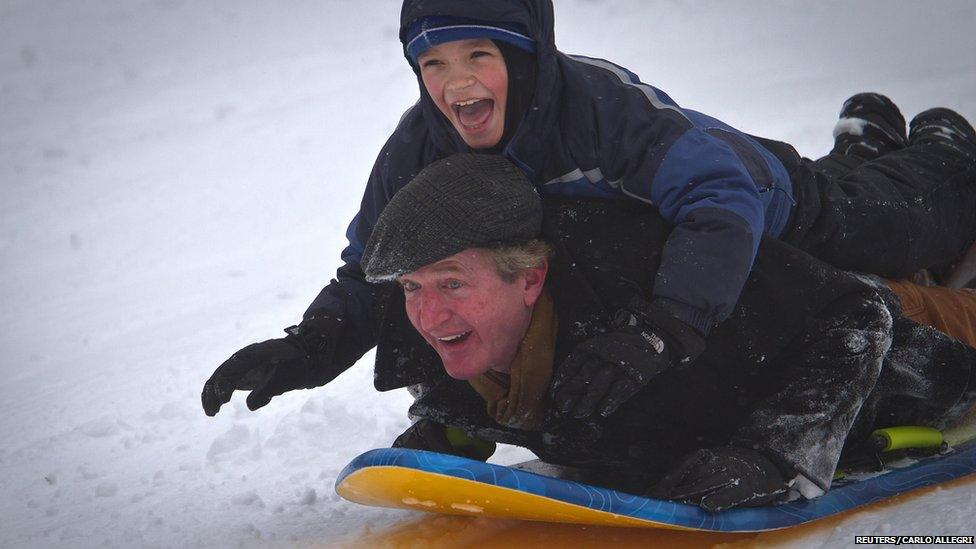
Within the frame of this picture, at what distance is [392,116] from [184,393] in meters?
4.93

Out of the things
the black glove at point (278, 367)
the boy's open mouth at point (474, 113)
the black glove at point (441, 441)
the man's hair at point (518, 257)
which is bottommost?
the black glove at point (441, 441)

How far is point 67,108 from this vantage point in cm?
873

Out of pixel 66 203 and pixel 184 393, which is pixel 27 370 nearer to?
pixel 184 393

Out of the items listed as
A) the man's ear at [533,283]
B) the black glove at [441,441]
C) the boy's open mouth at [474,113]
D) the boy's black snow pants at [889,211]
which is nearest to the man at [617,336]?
the man's ear at [533,283]

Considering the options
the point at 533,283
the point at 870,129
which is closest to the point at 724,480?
the point at 533,283

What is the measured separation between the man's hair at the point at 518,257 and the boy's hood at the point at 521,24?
300mm

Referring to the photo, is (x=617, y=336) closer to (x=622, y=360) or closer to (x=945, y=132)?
(x=622, y=360)

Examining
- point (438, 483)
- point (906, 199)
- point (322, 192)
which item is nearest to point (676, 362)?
point (438, 483)

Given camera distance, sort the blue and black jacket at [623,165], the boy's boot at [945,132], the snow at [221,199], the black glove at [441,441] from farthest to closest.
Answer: the boy's boot at [945,132]
the snow at [221,199]
the black glove at [441,441]
the blue and black jacket at [623,165]

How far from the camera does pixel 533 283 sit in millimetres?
2209

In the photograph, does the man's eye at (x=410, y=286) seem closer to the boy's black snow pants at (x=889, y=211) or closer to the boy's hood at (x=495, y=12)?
the boy's hood at (x=495, y=12)

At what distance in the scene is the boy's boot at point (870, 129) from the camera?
3.76 m

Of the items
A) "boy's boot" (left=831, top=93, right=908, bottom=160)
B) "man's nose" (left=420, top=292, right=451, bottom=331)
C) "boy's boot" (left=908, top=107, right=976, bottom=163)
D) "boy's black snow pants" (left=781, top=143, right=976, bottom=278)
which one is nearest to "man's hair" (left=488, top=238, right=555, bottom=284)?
"man's nose" (left=420, top=292, right=451, bottom=331)

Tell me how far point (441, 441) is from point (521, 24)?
3.79 ft
